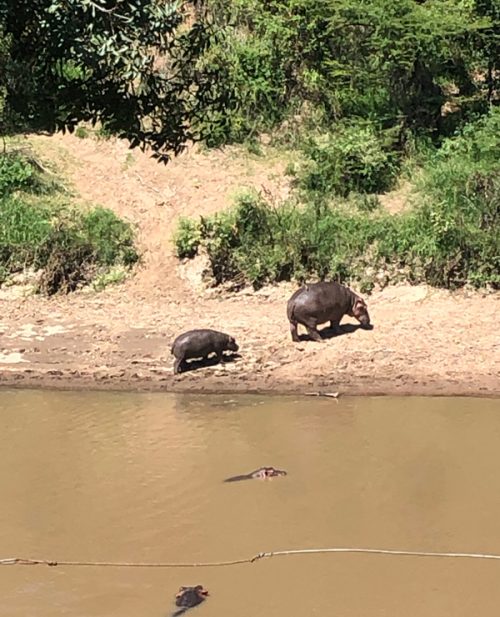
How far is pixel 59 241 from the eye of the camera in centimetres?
1361

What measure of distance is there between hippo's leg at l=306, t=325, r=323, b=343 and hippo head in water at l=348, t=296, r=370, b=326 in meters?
0.51

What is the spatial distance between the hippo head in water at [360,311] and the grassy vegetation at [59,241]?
13.7 feet

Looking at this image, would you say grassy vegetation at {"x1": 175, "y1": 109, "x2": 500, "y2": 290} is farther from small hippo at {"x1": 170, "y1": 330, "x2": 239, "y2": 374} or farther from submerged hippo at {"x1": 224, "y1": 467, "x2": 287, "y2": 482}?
submerged hippo at {"x1": 224, "y1": 467, "x2": 287, "y2": 482}

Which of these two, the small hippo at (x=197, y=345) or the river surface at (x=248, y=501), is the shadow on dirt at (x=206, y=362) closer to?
the small hippo at (x=197, y=345)

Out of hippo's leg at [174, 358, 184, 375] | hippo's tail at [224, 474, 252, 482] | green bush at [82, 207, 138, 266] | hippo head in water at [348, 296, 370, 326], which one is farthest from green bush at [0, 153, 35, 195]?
hippo's tail at [224, 474, 252, 482]

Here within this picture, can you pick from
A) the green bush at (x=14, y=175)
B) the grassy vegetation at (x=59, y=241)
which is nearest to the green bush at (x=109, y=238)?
the grassy vegetation at (x=59, y=241)

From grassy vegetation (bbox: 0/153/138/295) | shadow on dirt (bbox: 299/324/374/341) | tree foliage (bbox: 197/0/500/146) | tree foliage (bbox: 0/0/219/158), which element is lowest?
shadow on dirt (bbox: 299/324/374/341)

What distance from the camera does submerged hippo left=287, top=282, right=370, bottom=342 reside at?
10.7 metres

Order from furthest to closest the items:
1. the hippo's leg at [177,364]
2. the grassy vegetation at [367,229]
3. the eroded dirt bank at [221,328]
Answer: the grassy vegetation at [367,229] → the hippo's leg at [177,364] → the eroded dirt bank at [221,328]

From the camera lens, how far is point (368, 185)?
47.7ft

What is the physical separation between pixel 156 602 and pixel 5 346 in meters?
6.44

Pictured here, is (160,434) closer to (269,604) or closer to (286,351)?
(286,351)

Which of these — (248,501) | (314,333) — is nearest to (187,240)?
(314,333)

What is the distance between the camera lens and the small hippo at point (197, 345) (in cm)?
1029
